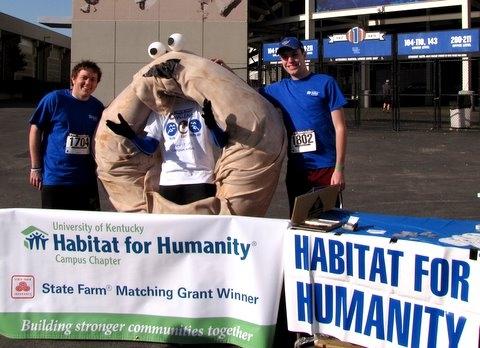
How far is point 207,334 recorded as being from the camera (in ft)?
11.1

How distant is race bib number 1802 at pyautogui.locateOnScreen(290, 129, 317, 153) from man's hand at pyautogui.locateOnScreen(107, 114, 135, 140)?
42.9 inches

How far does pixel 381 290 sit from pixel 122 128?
1.84 meters

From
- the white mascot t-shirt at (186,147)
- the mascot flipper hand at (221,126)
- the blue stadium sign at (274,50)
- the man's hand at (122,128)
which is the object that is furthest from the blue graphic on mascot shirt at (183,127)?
the blue stadium sign at (274,50)

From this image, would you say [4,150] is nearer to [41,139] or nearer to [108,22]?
[108,22]

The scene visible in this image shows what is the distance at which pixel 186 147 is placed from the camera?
3727mm

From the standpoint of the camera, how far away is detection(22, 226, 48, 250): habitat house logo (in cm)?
343

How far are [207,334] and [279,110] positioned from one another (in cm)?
157

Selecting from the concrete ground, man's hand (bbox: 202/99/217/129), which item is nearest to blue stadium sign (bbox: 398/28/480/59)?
the concrete ground

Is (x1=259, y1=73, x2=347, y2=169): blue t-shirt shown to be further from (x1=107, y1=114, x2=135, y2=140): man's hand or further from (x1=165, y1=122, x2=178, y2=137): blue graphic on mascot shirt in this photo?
(x1=107, y1=114, x2=135, y2=140): man's hand

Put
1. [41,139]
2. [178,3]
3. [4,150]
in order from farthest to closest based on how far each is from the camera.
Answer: [178,3] < [4,150] < [41,139]

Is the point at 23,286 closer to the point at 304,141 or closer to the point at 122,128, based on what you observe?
the point at 122,128

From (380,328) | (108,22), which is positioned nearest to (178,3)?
(108,22)

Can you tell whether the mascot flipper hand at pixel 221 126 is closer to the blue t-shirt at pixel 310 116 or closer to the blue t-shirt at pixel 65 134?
the blue t-shirt at pixel 310 116

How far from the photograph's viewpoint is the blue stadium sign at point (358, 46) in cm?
2009
